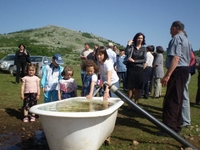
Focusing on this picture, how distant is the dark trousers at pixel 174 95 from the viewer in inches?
158

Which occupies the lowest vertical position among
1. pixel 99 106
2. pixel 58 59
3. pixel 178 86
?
pixel 99 106

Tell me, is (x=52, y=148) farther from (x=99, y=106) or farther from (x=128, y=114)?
(x=128, y=114)

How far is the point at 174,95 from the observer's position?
403cm

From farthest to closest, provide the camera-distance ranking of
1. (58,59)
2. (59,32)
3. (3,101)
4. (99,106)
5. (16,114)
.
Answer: (59,32)
(3,101)
(16,114)
(58,59)
(99,106)

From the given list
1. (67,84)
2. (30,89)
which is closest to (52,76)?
(67,84)

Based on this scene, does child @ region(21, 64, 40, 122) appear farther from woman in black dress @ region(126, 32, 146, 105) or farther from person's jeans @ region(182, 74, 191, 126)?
person's jeans @ region(182, 74, 191, 126)

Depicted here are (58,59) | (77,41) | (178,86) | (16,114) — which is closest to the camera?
(178,86)

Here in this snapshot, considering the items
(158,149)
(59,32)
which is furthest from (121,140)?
(59,32)

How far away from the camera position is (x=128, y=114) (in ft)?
19.3

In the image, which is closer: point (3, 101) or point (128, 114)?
point (128, 114)

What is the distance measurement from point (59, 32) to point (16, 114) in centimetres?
8033

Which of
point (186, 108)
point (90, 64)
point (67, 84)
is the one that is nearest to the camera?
point (90, 64)

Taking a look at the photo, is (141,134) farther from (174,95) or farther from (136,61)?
(136,61)

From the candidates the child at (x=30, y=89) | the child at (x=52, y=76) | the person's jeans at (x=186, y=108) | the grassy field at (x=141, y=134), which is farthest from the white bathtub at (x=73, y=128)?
the child at (x=30, y=89)
